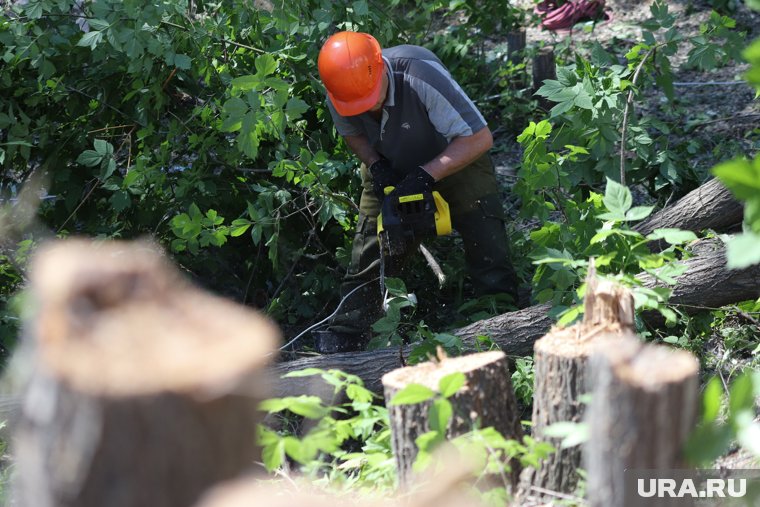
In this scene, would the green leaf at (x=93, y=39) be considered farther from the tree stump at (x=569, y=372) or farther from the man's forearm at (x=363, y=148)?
the tree stump at (x=569, y=372)

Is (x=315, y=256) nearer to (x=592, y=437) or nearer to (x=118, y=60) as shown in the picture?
(x=118, y=60)

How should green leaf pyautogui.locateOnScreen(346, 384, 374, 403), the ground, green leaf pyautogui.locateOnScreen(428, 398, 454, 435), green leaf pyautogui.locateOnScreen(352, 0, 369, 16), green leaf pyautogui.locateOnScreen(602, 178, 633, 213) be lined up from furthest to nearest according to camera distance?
the ground < green leaf pyautogui.locateOnScreen(352, 0, 369, 16) < green leaf pyautogui.locateOnScreen(602, 178, 633, 213) < green leaf pyautogui.locateOnScreen(346, 384, 374, 403) < green leaf pyautogui.locateOnScreen(428, 398, 454, 435)

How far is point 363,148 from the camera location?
15.0 feet

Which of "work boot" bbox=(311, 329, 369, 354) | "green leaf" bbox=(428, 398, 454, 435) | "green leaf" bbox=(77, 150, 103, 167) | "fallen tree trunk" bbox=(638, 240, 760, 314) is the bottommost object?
"work boot" bbox=(311, 329, 369, 354)

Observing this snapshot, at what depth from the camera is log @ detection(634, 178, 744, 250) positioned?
4.23 metres

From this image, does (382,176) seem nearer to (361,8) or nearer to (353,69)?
(353,69)

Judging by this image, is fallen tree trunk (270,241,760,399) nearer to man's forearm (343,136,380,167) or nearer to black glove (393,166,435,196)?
black glove (393,166,435,196)

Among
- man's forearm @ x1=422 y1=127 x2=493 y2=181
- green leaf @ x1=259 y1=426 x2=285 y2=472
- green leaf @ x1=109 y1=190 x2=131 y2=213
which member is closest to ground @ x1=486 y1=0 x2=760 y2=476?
man's forearm @ x1=422 y1=127 x2=493 y2=181

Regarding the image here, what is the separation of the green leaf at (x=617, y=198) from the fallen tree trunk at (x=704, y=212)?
5.14ft

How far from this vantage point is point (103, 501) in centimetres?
135

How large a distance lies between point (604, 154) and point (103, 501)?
3.57 m

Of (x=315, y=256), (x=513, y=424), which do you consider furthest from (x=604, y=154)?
(x=513, y=424)

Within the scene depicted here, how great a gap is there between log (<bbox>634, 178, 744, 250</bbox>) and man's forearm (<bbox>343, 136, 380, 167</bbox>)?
1.54 meters

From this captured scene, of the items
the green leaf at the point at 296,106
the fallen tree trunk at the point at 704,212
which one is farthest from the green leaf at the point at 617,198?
the green leaf at the point at 296,106
